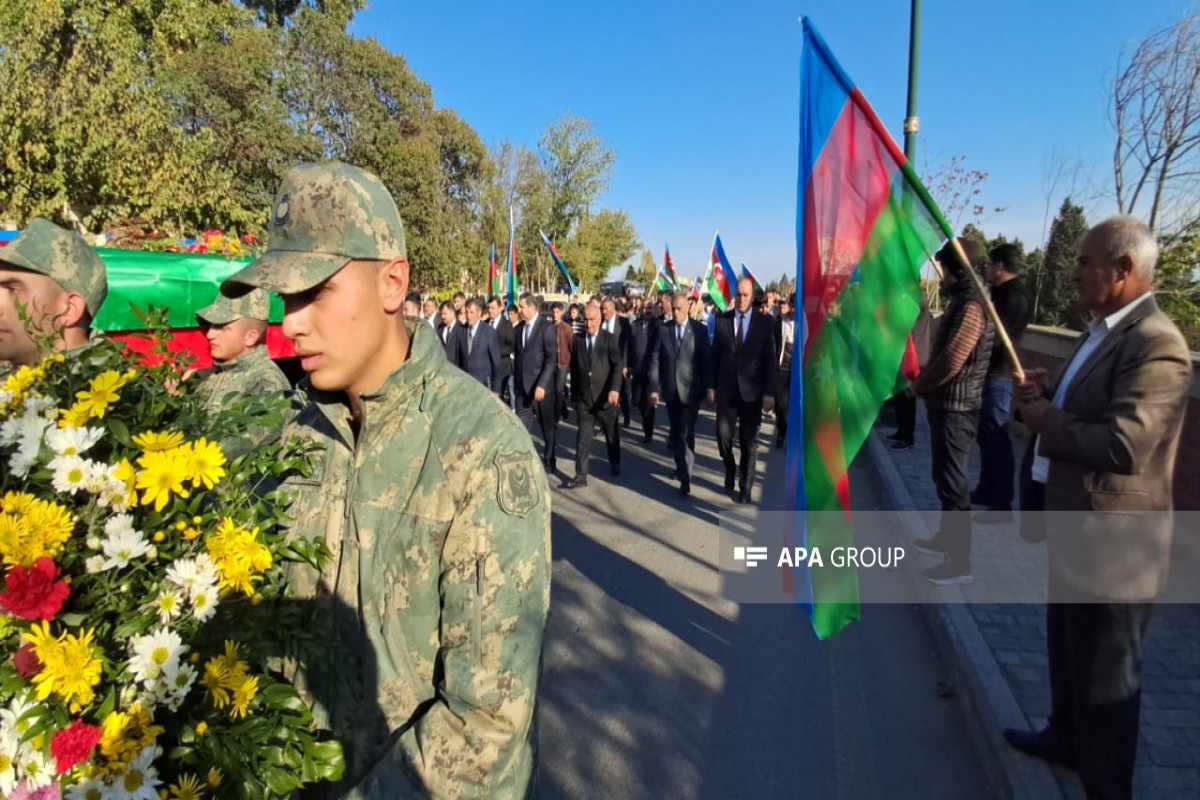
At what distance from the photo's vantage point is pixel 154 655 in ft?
3.76

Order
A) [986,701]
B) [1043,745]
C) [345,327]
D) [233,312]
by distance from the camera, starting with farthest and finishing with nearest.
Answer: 1. [986,701]
2. [233,312]
3. [1043,745]
4. [345,327]

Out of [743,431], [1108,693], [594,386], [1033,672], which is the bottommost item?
[1033,672]

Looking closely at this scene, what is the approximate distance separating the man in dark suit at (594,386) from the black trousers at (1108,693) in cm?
564

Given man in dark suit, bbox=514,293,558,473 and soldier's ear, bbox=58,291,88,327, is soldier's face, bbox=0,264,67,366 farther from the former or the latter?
man in dark suit, bbox=514,293,558,473

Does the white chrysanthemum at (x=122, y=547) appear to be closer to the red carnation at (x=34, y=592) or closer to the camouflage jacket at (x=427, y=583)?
the red carnation at (x=34, y=592)

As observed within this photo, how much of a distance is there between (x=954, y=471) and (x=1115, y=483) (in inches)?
96.0

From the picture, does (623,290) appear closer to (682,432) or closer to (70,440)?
(682,432)

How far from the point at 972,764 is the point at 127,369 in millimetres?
3716

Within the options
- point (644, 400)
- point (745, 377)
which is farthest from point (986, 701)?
point (644, 400)

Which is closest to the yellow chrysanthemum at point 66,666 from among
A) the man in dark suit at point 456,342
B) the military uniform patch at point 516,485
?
the military uniform patch at point 516,485

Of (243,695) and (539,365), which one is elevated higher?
(539,365)

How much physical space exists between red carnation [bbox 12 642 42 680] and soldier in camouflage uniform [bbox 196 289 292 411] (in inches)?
66.5

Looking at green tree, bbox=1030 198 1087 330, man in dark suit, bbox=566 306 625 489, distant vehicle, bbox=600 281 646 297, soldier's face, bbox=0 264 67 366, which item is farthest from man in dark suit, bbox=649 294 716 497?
distant vehicle, bbox=600 281 646 297

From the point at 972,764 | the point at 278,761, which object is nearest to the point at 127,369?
the point at 278,761
